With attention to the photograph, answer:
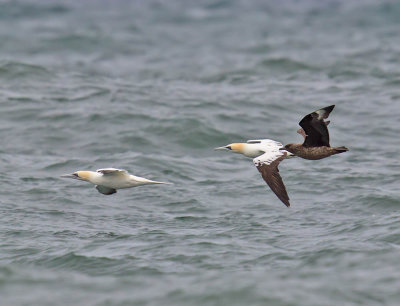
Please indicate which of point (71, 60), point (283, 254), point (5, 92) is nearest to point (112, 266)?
point (283, 254)

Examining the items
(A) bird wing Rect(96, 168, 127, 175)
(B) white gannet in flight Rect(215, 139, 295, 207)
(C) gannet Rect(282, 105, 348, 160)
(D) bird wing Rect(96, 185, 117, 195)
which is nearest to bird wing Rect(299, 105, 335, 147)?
(C) gannet Rect(282, 105, 348, 160)

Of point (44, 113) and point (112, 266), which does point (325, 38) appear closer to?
point (44, 113)

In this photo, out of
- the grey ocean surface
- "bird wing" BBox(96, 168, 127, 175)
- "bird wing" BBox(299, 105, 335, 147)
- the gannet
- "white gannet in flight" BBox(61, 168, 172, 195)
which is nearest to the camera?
the grey ocean surface

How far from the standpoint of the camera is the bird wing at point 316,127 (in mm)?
12336

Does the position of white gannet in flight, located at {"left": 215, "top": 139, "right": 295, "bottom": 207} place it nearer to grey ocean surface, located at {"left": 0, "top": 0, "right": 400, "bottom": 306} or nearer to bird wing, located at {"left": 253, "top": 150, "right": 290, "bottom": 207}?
bird wing, located at {"left": 253, "top": 150, "right": 290, "bottom": 207}

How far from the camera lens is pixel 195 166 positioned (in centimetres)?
1762

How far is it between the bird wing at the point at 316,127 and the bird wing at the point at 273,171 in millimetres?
530

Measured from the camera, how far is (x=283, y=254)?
12.0 meters

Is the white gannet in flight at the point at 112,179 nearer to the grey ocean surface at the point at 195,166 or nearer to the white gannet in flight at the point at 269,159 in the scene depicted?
the grey ocean surface at the point at 195,166

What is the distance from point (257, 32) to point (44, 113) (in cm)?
1604

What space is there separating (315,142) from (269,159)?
74cm

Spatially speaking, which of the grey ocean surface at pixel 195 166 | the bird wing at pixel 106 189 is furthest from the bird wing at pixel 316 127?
the bird wing at pixel 106 189

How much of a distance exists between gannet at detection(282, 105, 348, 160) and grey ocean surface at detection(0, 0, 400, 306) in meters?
1.19

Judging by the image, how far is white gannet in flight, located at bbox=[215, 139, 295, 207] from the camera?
41.8 ft
